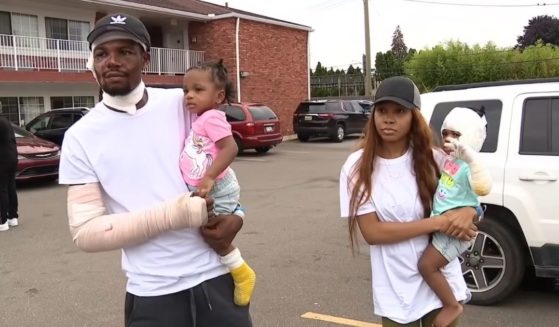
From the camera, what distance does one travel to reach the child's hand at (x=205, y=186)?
207 centimetres

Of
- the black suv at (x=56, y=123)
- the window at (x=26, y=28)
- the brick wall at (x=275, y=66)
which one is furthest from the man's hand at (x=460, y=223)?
the brick wall at (x=275, y=66)

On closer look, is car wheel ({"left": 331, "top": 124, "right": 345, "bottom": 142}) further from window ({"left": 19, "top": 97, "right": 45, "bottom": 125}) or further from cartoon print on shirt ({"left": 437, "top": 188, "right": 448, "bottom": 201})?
cartoon print on shirt ({"left": 437, "top": 188, "right": 448, "bottom": 201})

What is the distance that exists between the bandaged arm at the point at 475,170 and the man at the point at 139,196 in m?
1.01

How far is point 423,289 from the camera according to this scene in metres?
2.41

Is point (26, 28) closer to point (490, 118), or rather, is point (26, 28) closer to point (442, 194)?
point (490, 118)

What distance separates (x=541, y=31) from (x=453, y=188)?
65.9 metres

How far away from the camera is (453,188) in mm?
2307

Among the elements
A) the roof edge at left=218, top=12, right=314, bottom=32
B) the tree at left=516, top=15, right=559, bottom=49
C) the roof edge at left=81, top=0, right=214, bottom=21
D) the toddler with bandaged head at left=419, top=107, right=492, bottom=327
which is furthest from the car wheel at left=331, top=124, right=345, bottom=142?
the tree at left=516, top=15, right=559, bottom=49

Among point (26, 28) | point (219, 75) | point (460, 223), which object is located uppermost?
point (26, 28)

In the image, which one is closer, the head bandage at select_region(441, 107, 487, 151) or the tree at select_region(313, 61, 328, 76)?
the head bandage at select_region(441, 107, 487, 151)

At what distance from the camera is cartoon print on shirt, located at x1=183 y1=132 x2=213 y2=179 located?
7.06 feet

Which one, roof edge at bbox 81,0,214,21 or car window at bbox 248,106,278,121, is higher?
roof edge at bbox 81,0,214,21

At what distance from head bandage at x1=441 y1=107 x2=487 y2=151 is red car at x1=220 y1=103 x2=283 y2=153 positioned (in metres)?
15.8

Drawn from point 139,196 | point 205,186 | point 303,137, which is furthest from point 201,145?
point 303,137
